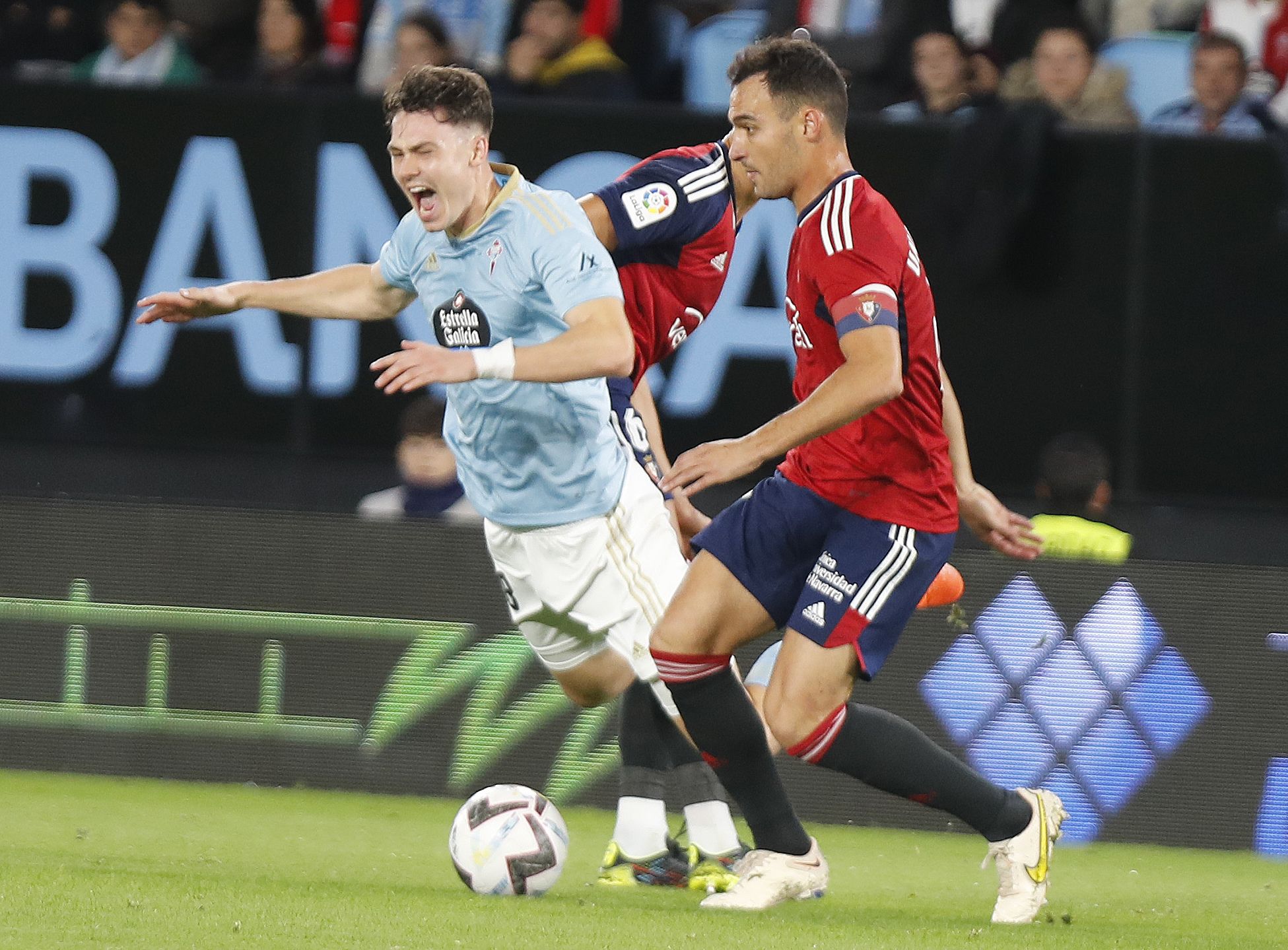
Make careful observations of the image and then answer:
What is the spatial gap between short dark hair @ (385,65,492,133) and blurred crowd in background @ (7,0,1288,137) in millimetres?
3660

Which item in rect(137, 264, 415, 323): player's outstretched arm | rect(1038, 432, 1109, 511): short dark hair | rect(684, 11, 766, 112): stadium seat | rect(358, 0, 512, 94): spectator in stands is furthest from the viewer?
rect(358, 0, 512, 94): spectator in stands

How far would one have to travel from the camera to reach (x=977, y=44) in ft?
28.6

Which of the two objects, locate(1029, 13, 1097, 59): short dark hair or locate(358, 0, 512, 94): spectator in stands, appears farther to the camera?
locate(358, 0, 512, 94): spectator in stands

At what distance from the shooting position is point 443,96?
497 centimetres

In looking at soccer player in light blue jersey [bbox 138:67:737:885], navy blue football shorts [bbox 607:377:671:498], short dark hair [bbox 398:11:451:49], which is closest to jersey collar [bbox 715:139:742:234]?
navy blue football shorts [bbox 607:377:671:498]

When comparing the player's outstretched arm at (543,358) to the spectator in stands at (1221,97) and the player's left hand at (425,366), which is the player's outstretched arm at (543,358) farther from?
the spectator in stands at (1221,97)

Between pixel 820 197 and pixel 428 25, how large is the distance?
4378mm

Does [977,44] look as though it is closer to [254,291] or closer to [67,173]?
[67,173]

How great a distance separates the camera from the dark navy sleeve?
5.47 metres

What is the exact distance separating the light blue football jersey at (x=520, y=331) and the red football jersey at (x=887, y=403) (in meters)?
0.46

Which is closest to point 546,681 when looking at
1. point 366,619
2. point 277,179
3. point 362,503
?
point 366,619

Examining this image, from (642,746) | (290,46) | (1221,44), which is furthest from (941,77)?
(642,746)

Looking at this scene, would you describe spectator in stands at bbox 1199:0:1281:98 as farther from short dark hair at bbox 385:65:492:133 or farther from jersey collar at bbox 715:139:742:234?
short dark hair at bbox 385:65:492:133

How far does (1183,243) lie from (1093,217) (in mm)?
373
